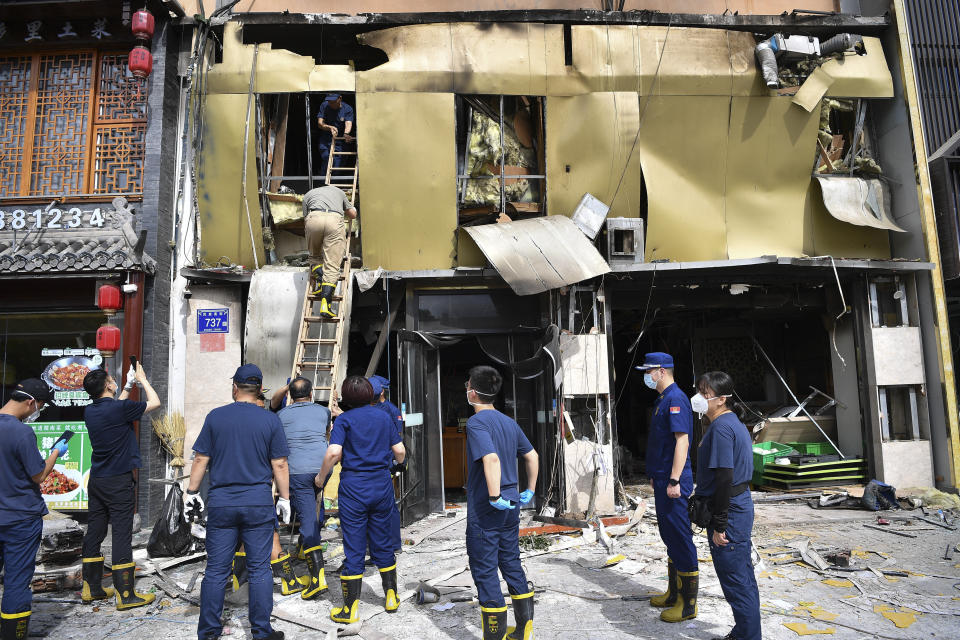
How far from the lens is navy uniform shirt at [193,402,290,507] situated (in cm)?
438

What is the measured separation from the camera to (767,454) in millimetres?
10461

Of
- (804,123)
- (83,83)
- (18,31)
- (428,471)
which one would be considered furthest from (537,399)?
(18,31)

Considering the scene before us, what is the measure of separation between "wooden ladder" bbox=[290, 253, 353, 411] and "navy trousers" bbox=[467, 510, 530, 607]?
12.6 feet

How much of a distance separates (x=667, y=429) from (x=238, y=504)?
3343 mm

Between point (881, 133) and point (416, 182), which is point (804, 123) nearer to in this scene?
point (881, 133)

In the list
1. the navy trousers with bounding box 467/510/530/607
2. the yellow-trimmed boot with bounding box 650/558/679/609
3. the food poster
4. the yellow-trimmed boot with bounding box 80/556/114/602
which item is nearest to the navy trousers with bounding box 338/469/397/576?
the navy trousers with bounding box 467/510/530/607

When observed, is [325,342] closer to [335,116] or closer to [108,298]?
[108,298]

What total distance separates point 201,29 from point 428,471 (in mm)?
7481

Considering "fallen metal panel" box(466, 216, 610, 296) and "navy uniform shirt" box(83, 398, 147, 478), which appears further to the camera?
"fallen metal panel" box(466, 216, 610, 296)

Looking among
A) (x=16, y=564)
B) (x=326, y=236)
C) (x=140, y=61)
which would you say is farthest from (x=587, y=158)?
(x=16, y=564)

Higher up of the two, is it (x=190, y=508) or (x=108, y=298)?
(x=108, y=298)

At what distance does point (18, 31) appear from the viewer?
9.27 meters

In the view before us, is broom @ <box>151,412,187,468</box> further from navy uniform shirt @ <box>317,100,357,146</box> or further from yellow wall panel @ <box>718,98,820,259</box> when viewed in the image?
yellow wall panel @ <box>718,98,820,259</box>

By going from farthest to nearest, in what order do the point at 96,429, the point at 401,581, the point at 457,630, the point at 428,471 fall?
the point at 428,471 < the point at 401,581 < the point at 96,429 < the point at 457,630
